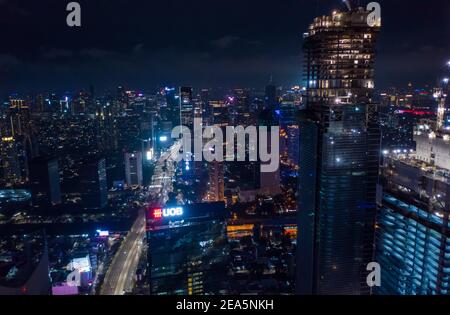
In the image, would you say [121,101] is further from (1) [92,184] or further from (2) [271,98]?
(2) [271,98]

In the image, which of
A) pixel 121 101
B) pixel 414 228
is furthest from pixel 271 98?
pixel 121 101

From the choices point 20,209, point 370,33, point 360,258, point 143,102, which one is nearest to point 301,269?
point 360,258

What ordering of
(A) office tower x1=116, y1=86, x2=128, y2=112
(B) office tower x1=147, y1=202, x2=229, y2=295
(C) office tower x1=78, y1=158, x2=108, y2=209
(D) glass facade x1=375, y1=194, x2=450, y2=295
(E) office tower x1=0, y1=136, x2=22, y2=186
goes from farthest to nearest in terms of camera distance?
(A) office tower x1=116, y1=86, x2=128, y2=112, (C) office tower x1=78, y1=158, x2=108, y2=209, (E) office tower x1=0, y1=136, x2=22, y2=186, (B) office tower x1=147, y1=202, x2=229, y2=295, (D) glass facade x1=375, y1=194, x2=450, y2=295

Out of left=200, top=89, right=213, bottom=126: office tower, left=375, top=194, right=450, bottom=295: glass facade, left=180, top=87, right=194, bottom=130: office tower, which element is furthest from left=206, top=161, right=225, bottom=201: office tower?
left=375, top=194, right=450, bottom=295: glass facade

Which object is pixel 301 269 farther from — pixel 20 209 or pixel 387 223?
pixel 20 209

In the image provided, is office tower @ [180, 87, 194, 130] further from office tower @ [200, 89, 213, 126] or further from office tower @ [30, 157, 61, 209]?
office tower @ [30, 157, 61, 209]
